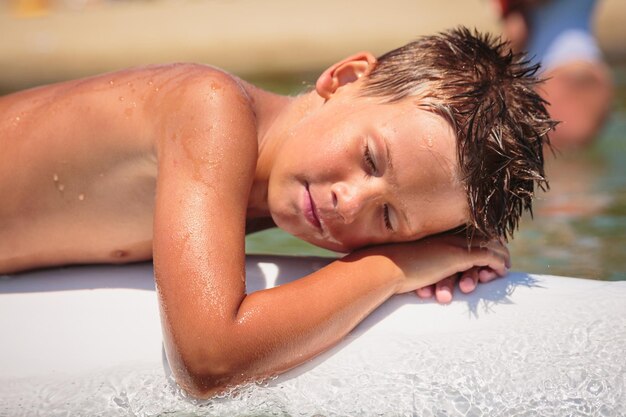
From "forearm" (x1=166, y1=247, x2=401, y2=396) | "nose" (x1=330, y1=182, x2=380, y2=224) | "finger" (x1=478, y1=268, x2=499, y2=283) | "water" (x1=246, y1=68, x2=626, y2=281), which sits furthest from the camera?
"water" (x1=246, y1=68, x2=626, y2=281)

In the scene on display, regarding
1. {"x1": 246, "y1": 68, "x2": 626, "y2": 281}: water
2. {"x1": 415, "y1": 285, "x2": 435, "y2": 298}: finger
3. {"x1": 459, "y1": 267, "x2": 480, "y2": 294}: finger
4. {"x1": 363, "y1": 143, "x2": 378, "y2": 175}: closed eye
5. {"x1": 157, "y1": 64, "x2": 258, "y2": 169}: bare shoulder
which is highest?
{"x1": 157, "y1": 64, "x2": 258, "y2": 169}: bare shoulder

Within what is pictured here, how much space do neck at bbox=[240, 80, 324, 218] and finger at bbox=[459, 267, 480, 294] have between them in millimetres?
596

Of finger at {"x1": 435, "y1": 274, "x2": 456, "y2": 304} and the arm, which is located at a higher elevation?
the arm

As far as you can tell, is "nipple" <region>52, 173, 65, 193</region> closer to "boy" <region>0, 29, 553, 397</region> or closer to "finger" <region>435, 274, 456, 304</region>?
"boy" <region>0, 29, 553, 397</region>

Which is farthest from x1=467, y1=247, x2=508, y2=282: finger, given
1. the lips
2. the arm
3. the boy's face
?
the lips

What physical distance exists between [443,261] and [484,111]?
1.38 feet

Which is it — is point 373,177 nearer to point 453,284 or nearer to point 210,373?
point 453,284

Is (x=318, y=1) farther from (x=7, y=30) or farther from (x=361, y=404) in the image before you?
(x=361, y=404)

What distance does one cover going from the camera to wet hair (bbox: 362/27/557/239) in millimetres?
2475

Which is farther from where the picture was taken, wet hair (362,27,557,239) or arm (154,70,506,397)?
wet hair (362,27,557,239)

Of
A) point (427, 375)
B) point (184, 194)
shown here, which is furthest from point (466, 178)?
point (184, 194)

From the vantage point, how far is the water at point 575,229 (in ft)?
12.5

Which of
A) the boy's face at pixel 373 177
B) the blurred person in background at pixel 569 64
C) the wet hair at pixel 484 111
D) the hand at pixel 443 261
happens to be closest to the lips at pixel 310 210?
the boy's face at pixel 373 177

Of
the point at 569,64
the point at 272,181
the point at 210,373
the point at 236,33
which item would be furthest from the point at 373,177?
the point at 236,33
